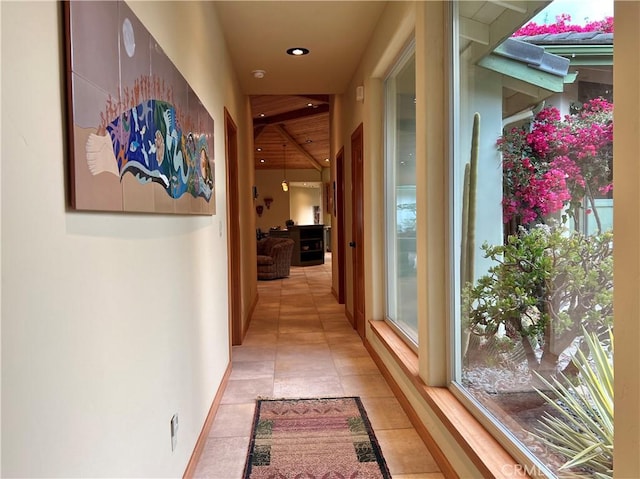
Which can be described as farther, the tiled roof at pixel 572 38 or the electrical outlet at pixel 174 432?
the electrical outlet at pixel 174 432

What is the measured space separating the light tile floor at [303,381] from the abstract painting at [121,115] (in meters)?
1.27

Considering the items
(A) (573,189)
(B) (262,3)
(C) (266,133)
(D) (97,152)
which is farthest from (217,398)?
(C) (266,133)

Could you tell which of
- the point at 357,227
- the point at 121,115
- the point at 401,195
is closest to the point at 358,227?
the point at 357,227

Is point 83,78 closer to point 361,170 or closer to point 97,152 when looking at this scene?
point 97,152

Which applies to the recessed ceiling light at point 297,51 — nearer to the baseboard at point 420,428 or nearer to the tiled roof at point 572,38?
the tiled roof at point 572,38

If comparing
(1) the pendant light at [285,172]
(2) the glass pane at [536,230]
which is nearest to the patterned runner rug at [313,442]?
(2) the glass pane at [536,230]

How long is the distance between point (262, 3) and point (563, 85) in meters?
2.23

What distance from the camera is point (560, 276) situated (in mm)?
1374

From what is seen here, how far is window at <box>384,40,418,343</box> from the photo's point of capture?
2.92 m

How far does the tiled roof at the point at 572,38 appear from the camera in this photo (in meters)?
1.15

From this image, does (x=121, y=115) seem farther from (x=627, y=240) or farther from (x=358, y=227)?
A: (x=358, y=227)

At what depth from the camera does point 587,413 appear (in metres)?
1.25

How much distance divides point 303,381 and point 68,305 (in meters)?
2.39

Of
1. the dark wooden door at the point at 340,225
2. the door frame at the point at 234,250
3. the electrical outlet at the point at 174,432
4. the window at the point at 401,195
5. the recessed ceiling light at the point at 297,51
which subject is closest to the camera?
the electrical outlet at the point at 174,432
